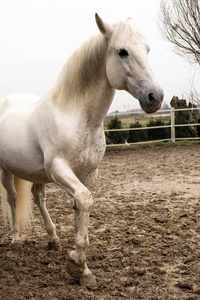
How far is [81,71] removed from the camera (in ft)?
7.80

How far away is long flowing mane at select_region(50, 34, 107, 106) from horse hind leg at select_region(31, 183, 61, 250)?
1.20 meters

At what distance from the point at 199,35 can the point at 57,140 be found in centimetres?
1444

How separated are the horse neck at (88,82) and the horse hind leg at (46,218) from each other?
1.20 meters

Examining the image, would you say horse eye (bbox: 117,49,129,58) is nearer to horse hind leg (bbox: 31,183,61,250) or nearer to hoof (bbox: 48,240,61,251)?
horse hind leg (bbox: 31,183,61,250)

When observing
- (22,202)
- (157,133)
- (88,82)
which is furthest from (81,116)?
(157,133)

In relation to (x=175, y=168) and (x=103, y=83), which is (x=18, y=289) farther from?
(x=175, y=168)

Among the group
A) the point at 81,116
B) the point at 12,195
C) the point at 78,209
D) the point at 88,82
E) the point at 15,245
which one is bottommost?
the point at 15,245

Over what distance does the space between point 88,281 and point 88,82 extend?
145cm

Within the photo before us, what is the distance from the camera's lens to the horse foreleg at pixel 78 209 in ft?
7.26

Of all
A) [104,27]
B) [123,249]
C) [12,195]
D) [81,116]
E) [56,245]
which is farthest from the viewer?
[12,195]

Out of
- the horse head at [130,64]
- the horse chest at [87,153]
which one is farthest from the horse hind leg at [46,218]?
the horse head at [130,64]

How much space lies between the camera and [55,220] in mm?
4102

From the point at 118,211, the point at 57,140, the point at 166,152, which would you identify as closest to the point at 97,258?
the point at 57,140

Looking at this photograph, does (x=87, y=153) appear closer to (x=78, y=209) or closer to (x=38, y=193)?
(x=78, y=209)
